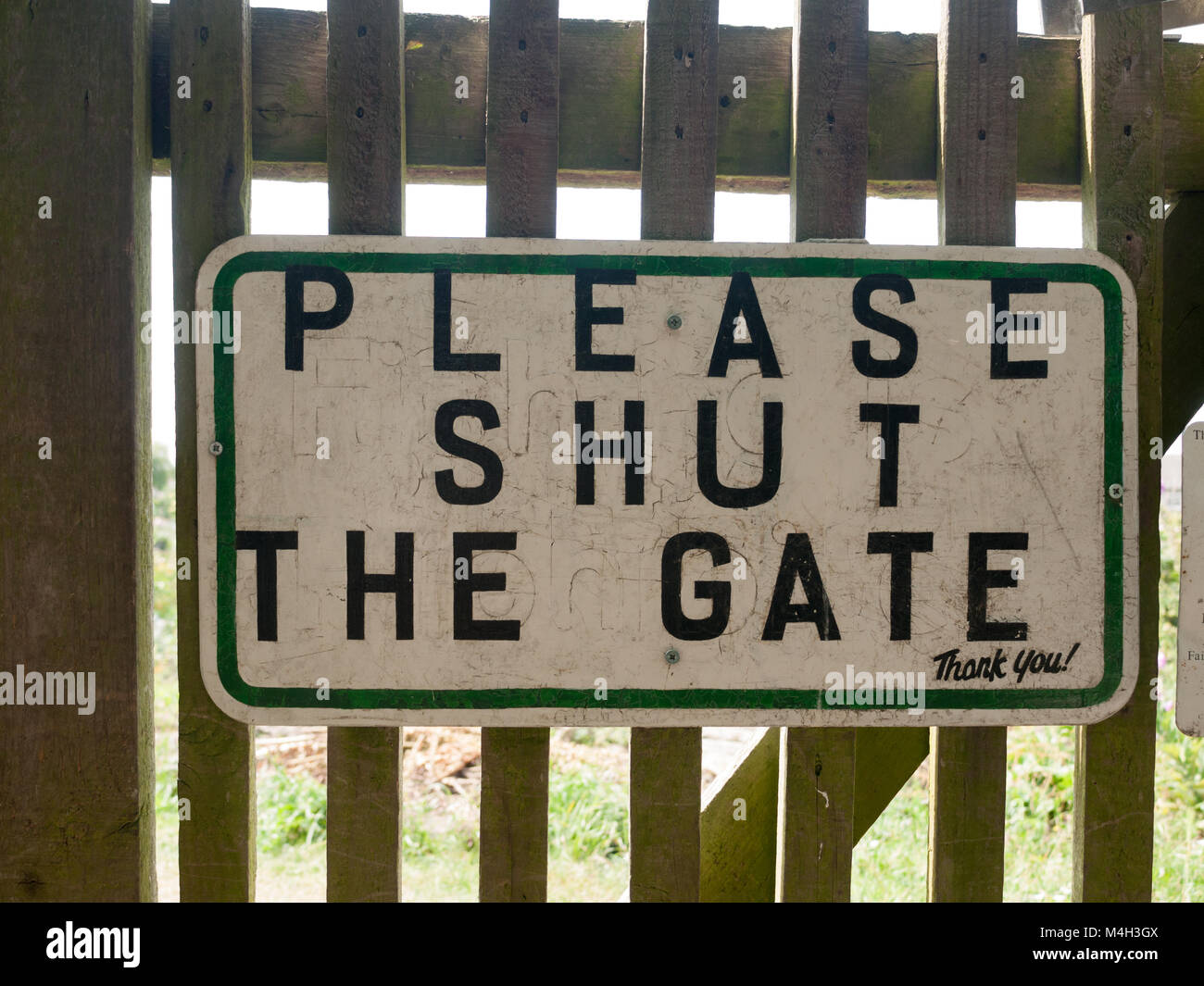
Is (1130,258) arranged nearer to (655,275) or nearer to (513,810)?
(655,275)

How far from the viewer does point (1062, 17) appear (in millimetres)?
1755

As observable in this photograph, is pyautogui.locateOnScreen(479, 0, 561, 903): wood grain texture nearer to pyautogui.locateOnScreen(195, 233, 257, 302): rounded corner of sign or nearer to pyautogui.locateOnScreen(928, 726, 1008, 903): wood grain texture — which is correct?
pyautogui.locateOnScreen(195, 233, 257, 302): rounded corner of sign

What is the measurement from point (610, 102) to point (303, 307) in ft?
2.42

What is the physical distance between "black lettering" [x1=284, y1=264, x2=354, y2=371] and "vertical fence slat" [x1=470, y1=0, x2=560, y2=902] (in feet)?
1.01

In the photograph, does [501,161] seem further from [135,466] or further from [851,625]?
[851,625]

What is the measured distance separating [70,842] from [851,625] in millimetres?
1600

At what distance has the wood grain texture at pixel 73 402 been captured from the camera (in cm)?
144

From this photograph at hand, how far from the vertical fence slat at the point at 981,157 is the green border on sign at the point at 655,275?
10 cm

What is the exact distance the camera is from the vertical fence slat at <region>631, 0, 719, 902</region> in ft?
4.80

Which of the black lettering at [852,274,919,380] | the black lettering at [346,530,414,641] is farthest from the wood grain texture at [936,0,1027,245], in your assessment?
the black lettering at [346,530,414,641]

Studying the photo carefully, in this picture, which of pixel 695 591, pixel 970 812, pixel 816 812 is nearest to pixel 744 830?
pixel 816 812

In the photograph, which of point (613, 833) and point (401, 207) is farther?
point (613, 833)

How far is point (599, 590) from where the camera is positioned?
4.83 feet
